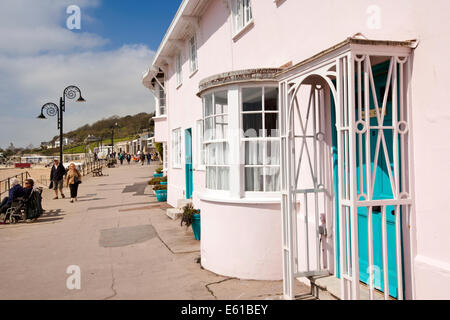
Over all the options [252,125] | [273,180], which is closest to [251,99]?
[252,125]

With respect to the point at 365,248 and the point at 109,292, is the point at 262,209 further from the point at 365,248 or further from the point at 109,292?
the point at 109,292

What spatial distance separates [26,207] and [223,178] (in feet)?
26.6

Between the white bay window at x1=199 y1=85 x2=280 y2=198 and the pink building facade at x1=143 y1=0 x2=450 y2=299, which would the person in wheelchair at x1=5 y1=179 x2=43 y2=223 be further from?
the white bay window at x1=199 y1=85 x2=280 y2=198

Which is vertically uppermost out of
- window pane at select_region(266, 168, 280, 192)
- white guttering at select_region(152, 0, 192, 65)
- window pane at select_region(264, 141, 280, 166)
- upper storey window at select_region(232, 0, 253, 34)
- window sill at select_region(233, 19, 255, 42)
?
white guttering at select_region(152, 0, 192, 65)

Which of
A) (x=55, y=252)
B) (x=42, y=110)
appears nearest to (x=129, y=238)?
(x=55, y=252)

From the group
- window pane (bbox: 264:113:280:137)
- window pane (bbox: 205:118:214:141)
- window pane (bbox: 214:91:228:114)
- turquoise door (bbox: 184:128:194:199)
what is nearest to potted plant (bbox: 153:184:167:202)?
turquoise door (bbox: 184:128:194:199)

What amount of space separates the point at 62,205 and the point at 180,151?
5.76 meters

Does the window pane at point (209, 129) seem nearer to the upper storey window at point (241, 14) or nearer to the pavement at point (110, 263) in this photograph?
the pavement at point (110, 263)

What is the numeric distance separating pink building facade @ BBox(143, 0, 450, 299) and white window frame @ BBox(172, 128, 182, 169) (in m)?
4.83

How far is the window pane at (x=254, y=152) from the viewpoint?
5590mm

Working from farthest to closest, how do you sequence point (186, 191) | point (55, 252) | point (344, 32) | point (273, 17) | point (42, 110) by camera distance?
point (42, 110) → point (186, 191) → point (55, 252) → point (273, 17) → point (344, 32)

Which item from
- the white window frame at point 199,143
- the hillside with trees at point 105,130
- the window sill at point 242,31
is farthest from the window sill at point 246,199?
the hillside with trees at point 105,130

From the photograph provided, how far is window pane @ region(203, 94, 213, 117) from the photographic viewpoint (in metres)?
6.01

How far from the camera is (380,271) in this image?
161 inches
